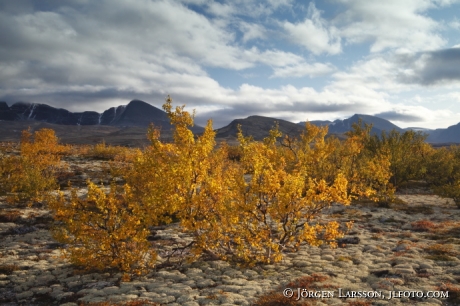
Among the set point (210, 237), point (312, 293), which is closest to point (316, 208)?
point (312, 293)

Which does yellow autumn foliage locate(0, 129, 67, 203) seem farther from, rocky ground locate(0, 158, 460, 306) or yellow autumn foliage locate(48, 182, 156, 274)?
yellow autumn foliage locate(48, 182, 156, 274)

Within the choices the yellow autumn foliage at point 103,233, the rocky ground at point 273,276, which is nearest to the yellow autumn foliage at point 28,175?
the rocky ground at point 273,276

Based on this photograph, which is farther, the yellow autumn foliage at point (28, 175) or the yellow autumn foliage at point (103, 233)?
the yellow autumn foliage at point (28, 175)

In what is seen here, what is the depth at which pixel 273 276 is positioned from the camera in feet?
46.9

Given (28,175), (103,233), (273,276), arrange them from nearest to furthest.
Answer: (273,276) < (103,233) < (28,175)

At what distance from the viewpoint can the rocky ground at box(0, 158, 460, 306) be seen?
1198 centimetres

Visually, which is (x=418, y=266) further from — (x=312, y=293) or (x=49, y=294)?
(x=49, y=294)

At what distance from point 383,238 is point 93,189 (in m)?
19.1

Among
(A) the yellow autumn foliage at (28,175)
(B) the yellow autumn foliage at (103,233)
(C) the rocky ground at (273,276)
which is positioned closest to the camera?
(C) the rocky ground at (273,276)

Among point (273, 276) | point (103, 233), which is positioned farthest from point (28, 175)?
point (273, 276)

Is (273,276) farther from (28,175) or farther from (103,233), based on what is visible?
(28,175)

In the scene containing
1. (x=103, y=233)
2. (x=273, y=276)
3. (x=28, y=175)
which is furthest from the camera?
(x=28, y=175)

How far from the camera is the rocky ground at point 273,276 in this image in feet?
39.3

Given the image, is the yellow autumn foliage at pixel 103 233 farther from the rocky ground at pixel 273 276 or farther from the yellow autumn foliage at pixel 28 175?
the yellow autumn foliage at pixel 28 175
